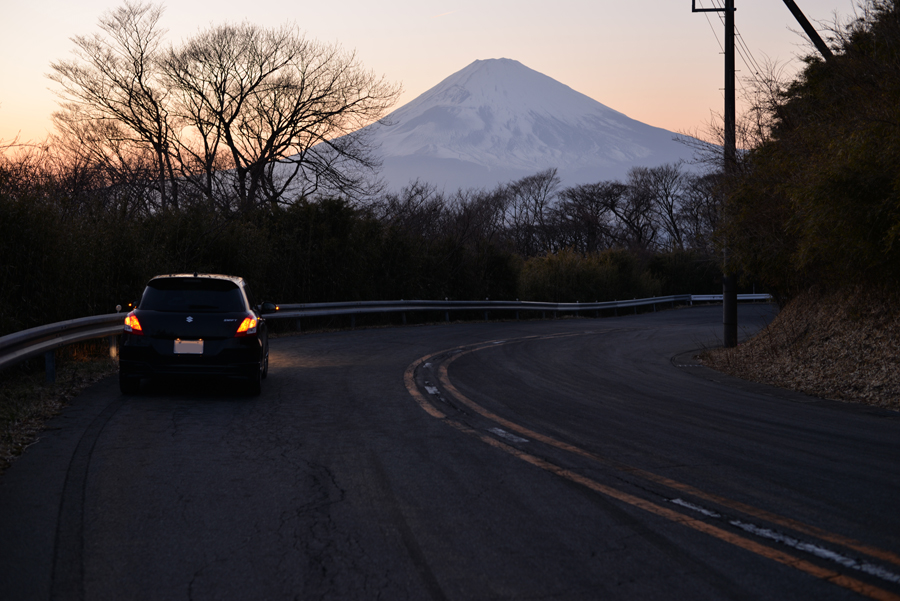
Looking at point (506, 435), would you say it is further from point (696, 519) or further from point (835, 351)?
point (835, 351)

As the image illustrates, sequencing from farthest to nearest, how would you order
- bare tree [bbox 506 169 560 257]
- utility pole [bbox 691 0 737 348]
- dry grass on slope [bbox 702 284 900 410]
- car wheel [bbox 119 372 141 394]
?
bare tree [bbox 506 169 560 257] < utility pole [bbox 691 0 737 348] < dry grass on slope [bbox 702 284 900 410] < car wheel [bbox 119 372 141 394]

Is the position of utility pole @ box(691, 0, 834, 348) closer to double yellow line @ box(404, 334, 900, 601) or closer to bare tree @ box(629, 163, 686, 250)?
double yellow line @ box(404, 334, 900, 601)

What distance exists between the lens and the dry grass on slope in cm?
1049

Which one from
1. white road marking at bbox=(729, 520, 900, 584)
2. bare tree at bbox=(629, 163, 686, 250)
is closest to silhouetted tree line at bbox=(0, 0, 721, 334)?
white road marking at bbox=(729, 520, 900, 584)

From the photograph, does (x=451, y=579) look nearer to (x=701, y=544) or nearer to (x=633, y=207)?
(x=701, y=544)

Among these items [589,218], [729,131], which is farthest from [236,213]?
[589,218]

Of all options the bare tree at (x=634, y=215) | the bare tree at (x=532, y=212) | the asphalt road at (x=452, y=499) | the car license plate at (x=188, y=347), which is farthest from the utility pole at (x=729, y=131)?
the bare tree at (x=532, y=212)

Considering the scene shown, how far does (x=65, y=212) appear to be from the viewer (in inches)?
547

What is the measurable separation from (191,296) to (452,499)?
5.82 m

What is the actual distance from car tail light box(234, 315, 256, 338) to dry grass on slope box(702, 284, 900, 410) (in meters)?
7.96

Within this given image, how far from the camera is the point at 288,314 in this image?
20.4 metres

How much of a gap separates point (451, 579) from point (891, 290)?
1008 cm

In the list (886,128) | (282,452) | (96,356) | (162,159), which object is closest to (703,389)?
(886,128)

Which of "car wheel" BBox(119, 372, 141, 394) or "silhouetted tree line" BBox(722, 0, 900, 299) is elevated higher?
"silhouetted tree line" BBox(722, 0, 900, 299)
